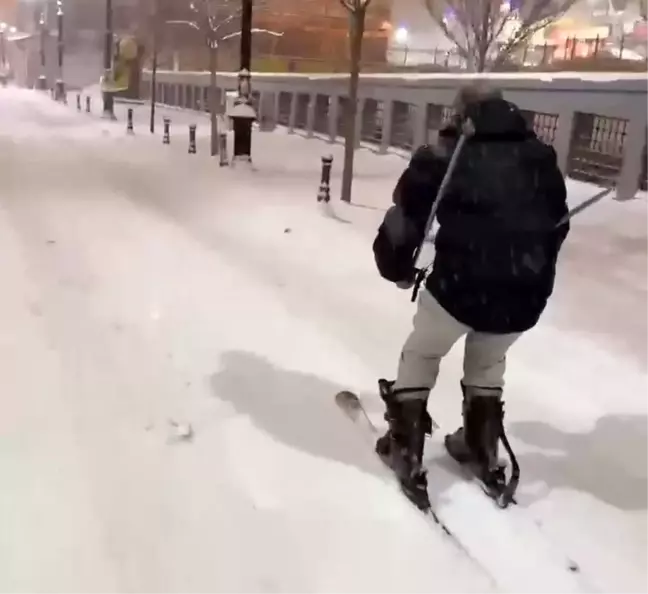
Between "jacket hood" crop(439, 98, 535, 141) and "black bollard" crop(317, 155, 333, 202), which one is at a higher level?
"jacket hood" crop(439, 98, 535, 141)

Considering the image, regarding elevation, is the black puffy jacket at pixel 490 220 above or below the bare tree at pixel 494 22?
below

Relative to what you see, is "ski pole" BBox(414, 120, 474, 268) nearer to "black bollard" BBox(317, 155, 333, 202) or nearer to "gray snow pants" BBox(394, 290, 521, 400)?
"gray snow pants" BBox(394, 290, 521, 400)

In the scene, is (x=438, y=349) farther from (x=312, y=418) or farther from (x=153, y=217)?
(x=153, y=217)

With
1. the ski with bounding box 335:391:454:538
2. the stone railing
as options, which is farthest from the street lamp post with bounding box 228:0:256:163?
the ski with bounding box 335:391:454:538

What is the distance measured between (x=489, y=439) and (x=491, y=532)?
49cm

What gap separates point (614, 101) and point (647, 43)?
10.3m

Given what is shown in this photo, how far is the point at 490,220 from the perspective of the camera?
11.3 feet

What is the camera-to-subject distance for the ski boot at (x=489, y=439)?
13.1ft

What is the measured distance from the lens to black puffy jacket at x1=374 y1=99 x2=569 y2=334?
342 centimetres

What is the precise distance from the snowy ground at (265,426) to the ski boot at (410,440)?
11 centimetres

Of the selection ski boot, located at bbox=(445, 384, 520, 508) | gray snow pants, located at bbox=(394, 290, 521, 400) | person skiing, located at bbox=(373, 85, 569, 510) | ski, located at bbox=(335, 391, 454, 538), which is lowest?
ski, located at bbox=(335, 391, 454, 538)

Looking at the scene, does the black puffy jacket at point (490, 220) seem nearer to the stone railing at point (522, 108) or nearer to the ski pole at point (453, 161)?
the ski pole at point (453, 161)

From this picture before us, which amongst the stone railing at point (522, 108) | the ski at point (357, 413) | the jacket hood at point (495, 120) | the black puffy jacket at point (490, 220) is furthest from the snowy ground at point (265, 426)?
the stone railing at point (522, 108)

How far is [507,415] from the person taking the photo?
5098 mm
